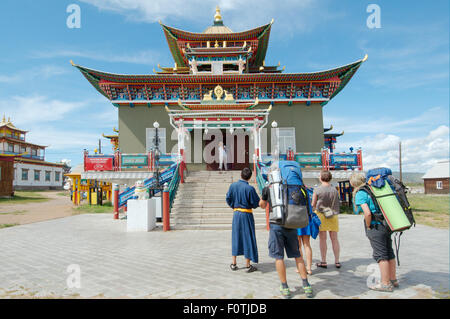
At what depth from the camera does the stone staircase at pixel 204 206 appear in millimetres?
9060

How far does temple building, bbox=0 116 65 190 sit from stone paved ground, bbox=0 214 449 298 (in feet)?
144

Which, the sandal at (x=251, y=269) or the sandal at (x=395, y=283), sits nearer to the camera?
the sandal at (x=395, y=283)

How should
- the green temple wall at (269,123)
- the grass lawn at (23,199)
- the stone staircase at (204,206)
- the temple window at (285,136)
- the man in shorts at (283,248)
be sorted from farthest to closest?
the grass lawn at (23,199), the temple window at (285,136), the green temple wall at (269,123), the stone staircase at (204,206), the man in shorts at (283,248)

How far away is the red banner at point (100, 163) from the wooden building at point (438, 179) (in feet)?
145

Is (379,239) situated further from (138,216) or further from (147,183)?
(147,183)

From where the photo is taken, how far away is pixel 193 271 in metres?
4.36

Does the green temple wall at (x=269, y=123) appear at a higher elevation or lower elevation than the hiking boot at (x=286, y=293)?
higher

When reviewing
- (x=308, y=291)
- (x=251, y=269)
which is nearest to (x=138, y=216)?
(x=251, y=269)

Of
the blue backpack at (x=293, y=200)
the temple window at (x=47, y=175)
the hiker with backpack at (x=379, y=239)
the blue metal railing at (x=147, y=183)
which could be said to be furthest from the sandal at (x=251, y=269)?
the temple window at (x=47, y=175)

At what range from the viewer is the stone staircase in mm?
9060

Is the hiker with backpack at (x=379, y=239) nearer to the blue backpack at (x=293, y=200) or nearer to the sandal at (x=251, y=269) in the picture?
the blue backpack at (x=293, y=200)

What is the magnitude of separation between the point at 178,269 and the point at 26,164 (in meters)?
50.9
